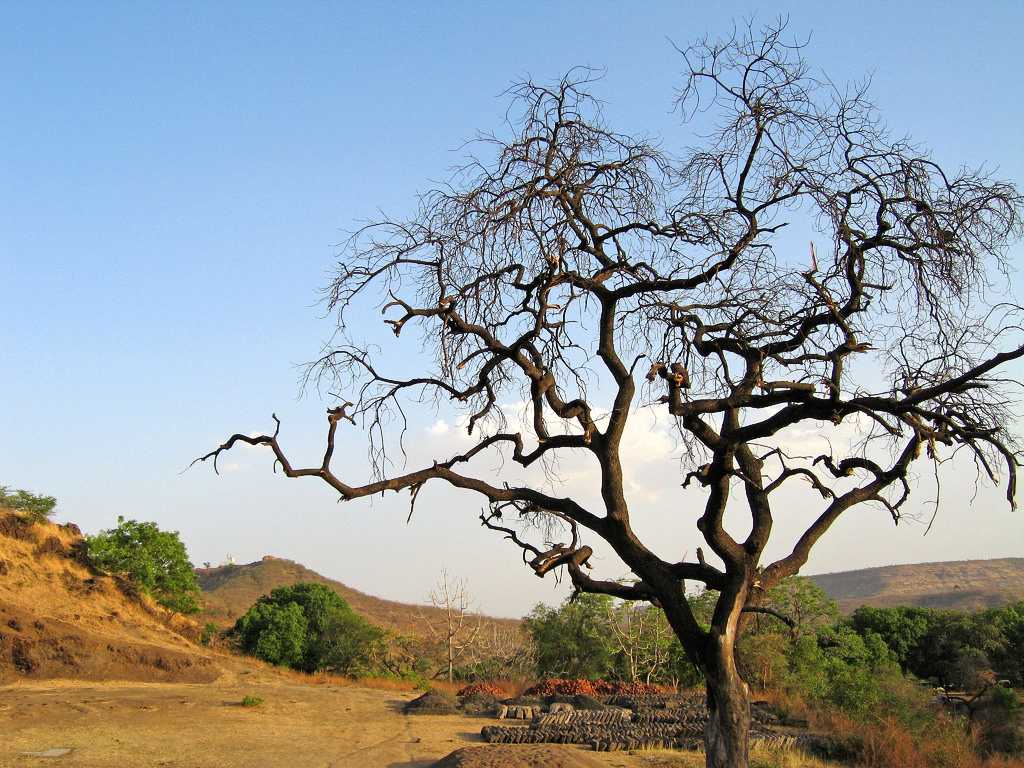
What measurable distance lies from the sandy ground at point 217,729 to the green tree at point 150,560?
7909mm

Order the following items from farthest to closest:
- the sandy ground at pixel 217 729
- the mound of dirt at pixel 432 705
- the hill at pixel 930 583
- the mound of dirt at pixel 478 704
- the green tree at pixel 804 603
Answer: the hill at pixel 930 583, the green tree at pixel 804 603, the mound of dirt at pixel 478 704, the mound of dirt at pixel 432 705, the sandy ground at pixel 217 729

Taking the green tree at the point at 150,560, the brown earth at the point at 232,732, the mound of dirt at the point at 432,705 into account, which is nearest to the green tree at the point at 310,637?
the green tree at the point at 150,560

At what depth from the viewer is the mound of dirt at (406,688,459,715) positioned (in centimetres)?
1769

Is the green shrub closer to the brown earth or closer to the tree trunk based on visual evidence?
the brown earth

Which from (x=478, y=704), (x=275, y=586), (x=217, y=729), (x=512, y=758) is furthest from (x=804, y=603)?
(x=275, y=586)

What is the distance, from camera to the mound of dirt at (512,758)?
9672 mm

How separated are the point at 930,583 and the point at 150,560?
294 feet

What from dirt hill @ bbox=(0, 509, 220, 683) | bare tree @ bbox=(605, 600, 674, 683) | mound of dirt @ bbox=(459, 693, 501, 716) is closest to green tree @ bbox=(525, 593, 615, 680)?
bare tree @ bbox=(605, 600, 674, 683)

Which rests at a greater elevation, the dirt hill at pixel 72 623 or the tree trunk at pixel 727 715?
the dirt hill at pixel 72 623

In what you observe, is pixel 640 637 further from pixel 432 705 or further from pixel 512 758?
pixel 512 758

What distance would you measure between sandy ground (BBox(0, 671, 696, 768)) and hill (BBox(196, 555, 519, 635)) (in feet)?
129

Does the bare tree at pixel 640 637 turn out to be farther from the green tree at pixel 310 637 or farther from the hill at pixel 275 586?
the hill at pixel 275 586

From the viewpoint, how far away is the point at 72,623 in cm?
2245

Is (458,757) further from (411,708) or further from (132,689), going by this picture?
(132,689)
